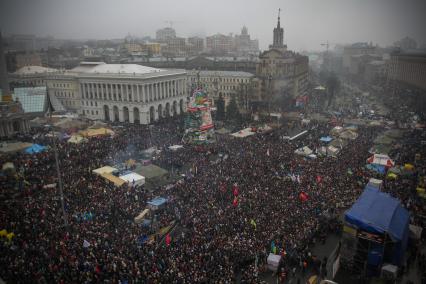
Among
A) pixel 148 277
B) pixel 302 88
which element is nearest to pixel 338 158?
pixel 148 277

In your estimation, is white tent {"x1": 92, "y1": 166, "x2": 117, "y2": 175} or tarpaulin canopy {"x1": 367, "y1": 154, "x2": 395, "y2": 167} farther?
tarpaulin canopy {"x1": 367, "y1": 154, "x2": 395, "y2": 167}

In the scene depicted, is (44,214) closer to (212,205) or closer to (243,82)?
(212,205)

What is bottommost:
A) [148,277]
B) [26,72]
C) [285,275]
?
[285,275]

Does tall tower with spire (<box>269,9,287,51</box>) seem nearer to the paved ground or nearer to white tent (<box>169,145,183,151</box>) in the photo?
white tent (<box>169,145,183,151</box>)

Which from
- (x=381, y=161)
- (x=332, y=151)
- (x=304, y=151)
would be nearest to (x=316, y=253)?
(x=381, y=161)

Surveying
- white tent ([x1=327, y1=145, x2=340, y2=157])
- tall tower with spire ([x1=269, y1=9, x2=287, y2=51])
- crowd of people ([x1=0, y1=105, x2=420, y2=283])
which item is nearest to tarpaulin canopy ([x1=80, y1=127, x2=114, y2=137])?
A: crowd of people ([x1=0, y1=105, x2=420, y2=283])

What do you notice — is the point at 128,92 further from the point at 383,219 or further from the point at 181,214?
the point at 383,219
